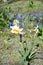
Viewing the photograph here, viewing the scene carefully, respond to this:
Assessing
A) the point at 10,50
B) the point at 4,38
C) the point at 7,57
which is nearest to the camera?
the point at 7,57

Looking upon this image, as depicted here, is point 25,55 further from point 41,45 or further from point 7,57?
point 41,45

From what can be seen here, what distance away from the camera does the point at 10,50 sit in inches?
157

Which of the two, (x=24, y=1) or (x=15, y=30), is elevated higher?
(x=15, y=30)

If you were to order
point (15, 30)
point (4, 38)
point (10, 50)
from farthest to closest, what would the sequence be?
point (4, 38)
point (10, 50)
point (15, 30)

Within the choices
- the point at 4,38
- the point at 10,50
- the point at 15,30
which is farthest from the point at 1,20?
the point at 15,30

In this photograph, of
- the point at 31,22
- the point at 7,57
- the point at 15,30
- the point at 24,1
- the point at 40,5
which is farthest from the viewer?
the point at 24,1

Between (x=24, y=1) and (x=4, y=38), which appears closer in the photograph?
(x=4, y=38)

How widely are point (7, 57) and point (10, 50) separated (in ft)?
0.98

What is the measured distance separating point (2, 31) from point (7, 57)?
4.66ft

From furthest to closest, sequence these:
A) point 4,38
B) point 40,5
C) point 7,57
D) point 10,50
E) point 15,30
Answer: point 40,5 < point 4,38 < point 10,50 < point 7,57 < point 15,30

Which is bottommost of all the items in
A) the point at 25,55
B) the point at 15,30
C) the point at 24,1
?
the point at 24,1

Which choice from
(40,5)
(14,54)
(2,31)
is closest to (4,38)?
(2,31)

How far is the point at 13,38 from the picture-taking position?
4.62 metres

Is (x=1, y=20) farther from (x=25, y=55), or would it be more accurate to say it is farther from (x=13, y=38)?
(x=25, y=55)
